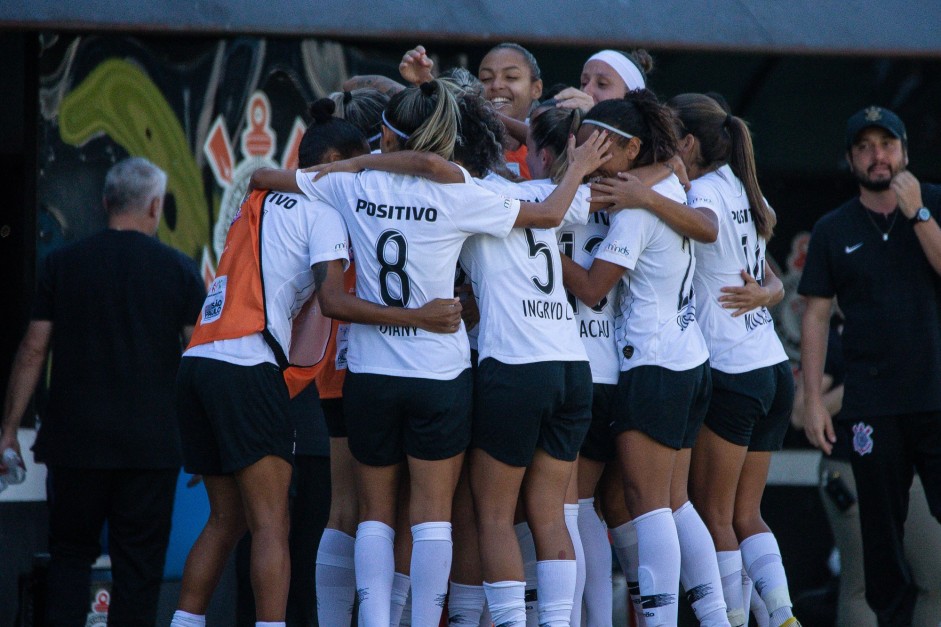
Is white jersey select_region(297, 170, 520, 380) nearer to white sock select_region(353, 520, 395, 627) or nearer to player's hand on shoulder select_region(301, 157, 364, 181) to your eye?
player's hand on shoulder select_region(301, 157, 364, 181)

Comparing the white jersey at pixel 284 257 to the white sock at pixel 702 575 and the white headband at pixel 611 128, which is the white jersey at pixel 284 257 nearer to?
the white headband at pixel 611 128

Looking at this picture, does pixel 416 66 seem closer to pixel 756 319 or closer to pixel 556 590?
pixel 756 319

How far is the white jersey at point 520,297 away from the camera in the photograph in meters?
4.41

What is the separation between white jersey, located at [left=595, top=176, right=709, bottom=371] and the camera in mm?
4648

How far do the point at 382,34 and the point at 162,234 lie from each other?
1464 mm

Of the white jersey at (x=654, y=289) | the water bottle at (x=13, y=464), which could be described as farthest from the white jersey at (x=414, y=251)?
the water bottle at (x=13, y=464)

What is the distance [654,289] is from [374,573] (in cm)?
137

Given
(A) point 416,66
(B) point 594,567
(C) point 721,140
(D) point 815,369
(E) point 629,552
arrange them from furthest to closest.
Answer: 1. (D) point 815,369
2. (A) point 416,66
3. (C) point 721,140
4. (E) point 629,552
5. (B) point 594,567

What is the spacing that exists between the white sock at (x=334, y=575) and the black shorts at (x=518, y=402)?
64 centimetres

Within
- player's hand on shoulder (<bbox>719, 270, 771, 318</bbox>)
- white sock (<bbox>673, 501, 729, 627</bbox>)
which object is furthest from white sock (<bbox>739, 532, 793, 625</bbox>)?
player's hand on shoulder (<bbox>719, 270, 771, 318</bbox>)

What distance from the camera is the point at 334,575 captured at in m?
4.69

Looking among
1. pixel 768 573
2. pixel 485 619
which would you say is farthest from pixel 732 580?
pixel 485 619

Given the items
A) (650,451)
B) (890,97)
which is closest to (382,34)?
(650,451)

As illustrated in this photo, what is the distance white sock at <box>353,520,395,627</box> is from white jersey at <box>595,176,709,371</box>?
1.05 m
